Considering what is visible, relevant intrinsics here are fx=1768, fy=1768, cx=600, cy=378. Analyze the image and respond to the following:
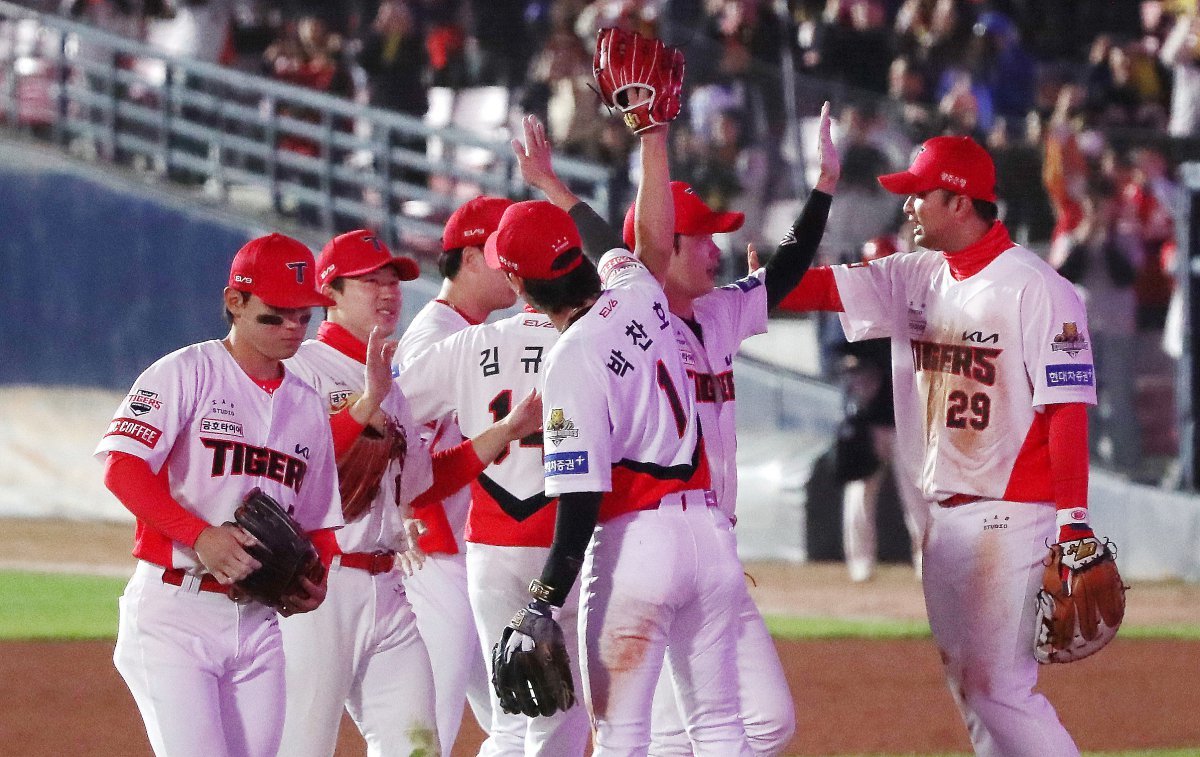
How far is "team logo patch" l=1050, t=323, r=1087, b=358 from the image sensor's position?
5.41 meters

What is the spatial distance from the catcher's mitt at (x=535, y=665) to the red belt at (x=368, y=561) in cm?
75

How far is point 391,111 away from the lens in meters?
15.7

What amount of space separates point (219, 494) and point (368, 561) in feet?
2.13

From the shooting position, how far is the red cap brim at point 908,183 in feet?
18.6

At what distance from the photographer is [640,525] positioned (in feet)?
15.2

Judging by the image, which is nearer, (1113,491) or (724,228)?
(724,228)

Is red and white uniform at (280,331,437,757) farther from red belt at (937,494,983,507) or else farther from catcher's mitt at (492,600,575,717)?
red belt at (937,494,983,507)

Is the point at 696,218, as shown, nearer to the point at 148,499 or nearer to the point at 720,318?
the point at 720,318

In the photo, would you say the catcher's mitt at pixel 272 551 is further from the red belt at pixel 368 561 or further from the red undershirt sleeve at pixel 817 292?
the red undershirt sleeve at pixel 817 292

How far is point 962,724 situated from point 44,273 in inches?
412

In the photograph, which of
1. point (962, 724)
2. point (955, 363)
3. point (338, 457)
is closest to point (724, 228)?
point (955, 363)

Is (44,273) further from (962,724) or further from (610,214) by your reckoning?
(962,724)

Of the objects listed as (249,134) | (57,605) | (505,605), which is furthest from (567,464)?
(249,134)

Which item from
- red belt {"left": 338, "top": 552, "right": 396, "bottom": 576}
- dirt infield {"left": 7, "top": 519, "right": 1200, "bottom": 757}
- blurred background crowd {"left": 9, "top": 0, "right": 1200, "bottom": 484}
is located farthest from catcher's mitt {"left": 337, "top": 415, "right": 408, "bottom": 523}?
blurred background crowd {"left": 9, "top": 0, "right": 1200, "bottom": 484}
